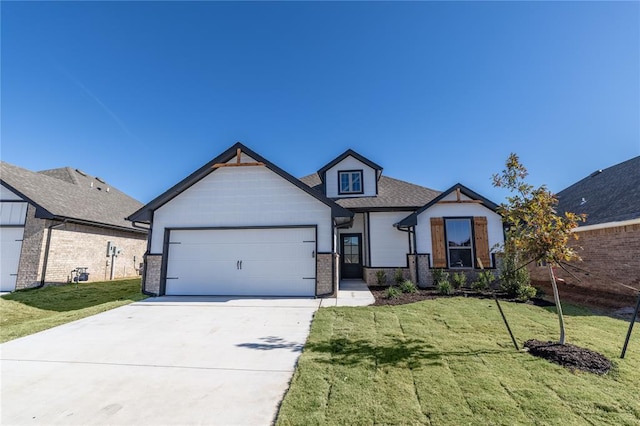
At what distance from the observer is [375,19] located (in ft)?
31.6

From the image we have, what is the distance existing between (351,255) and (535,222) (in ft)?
32.8

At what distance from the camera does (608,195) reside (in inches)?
494

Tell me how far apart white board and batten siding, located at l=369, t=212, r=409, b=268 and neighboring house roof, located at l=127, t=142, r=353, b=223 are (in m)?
3.98

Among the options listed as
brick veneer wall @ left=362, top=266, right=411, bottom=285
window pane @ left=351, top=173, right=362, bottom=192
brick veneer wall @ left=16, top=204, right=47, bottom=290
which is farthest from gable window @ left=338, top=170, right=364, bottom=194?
brick veneer wall @ left=16, top=204, right=47, bottom=290

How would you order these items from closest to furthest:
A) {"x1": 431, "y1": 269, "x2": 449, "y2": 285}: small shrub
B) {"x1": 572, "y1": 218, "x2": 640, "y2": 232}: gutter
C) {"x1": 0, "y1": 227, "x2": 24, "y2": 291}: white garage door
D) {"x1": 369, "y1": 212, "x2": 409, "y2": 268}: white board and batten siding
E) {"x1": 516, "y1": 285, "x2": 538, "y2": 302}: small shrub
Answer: {"x1": 516, "y1": 285, "x2": 538, "y2": 302}: small shrub, {"x1": 572, "y1": 218, "x2": 640, "y2": 232}: gutter, {"x1": 431, "y1": 269, "x2": 449, "y2": 285}: small shrub, {"x1": 0, "y1": 227, "x2": 24, "y2": 291}: white garage door, {"x1": 369, "y1": 212, "x2": 409, "y2": 268}: white board and batten siding

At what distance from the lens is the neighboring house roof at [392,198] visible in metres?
13.4

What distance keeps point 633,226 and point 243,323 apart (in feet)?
41.7

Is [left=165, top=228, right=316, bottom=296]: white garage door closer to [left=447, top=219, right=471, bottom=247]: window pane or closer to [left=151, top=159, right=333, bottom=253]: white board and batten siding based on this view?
[left=151, top=159, right=333, bottom=253]: white board and batten siding

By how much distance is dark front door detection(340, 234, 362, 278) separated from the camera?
47.2 ft

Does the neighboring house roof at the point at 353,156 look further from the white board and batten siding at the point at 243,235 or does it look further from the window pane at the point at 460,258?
the window pane at the point at 460,258

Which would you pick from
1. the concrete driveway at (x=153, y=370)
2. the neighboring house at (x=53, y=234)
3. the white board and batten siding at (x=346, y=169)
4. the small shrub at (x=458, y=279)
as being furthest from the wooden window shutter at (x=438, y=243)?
the neighboring house at (x=53, y=234)

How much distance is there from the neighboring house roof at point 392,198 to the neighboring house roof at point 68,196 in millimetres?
10574

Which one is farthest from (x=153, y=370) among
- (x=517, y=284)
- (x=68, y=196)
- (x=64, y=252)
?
(x=68, y=196)

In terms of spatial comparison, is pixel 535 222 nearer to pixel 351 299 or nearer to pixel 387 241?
pixel 351 299
